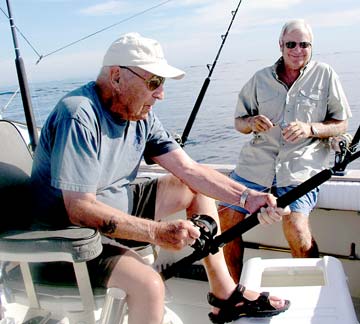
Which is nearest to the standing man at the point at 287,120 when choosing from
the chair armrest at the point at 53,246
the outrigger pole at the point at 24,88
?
the outrigger pole at the point at 24,88

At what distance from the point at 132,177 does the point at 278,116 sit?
A: 1043mm

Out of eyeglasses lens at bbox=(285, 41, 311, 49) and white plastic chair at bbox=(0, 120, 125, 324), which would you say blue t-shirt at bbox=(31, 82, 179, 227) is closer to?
white plastic chair at bbox=(0, 120, 125, 324)

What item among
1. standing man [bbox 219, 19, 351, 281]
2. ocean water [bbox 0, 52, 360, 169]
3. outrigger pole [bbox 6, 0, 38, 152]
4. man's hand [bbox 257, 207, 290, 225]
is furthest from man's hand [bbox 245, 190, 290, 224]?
ocean water [bbox 0, 52, 360, 169]

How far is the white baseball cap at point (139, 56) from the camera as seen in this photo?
1.72m

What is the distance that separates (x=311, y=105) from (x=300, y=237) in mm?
711

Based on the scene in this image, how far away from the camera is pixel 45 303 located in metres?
1.63

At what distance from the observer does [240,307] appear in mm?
1766

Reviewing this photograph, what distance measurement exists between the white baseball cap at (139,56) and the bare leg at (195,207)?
445mm

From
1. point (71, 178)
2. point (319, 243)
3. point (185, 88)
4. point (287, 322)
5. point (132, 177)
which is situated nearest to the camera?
point (71, 178)

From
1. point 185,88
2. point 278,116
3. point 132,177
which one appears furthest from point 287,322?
point 185,88

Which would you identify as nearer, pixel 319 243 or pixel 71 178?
pixel 71 178

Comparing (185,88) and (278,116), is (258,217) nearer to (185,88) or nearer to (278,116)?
(278,116)

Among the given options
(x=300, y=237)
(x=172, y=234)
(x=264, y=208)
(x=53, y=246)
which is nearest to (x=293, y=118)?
(x=300, y=237)

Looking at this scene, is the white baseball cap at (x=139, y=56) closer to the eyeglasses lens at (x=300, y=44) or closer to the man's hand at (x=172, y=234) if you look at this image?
the man's hand at (x=172, y=234)
